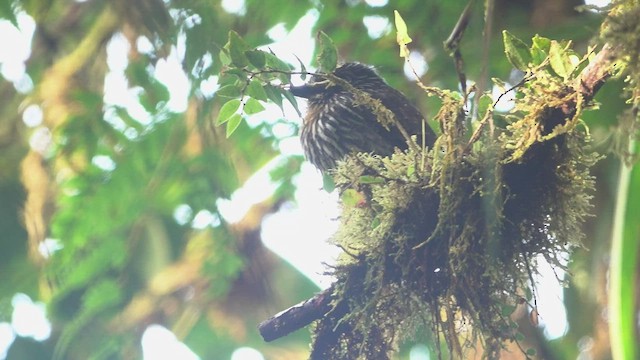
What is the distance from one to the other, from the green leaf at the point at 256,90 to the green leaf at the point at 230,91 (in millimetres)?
23

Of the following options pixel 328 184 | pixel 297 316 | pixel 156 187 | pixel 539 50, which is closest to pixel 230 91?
pixel 328 184

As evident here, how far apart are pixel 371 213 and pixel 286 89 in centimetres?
32

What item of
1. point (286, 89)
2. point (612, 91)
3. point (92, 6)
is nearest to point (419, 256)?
point (286, 89)

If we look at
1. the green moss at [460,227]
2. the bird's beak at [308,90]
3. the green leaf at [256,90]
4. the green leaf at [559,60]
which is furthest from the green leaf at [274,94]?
the green leaf at [559,60]

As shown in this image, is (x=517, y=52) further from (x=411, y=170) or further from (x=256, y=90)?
(x=256, y=90)

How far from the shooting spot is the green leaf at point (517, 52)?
58.2 inches

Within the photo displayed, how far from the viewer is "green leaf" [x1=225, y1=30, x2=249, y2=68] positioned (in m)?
1.54

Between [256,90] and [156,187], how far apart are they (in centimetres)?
133

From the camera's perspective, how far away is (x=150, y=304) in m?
3.05

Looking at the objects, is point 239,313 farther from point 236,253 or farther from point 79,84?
point 79,84

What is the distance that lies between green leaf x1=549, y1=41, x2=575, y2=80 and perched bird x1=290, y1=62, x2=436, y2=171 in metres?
0.61

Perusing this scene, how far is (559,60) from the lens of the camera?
4.60 ft

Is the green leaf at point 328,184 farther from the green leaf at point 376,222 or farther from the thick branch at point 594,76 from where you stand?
the thick branch at point 594,76

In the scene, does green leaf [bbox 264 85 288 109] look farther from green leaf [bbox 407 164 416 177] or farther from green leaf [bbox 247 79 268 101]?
green leaf [bbox 407 164 416 177]
